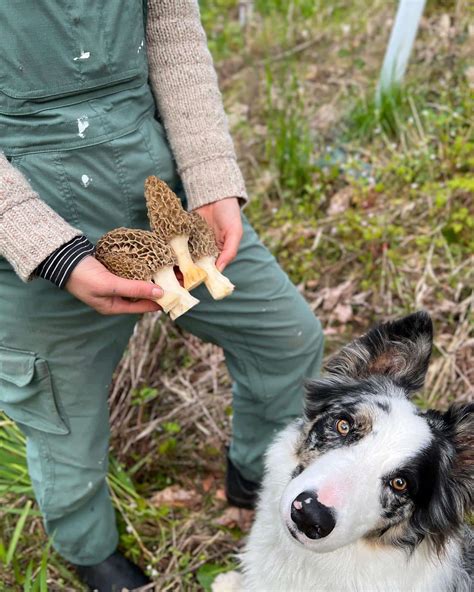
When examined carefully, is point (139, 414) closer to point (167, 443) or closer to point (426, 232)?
point (167, 443)

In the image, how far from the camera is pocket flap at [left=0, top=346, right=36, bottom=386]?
178 centimetres

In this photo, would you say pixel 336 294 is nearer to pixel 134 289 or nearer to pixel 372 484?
pixel 372 484

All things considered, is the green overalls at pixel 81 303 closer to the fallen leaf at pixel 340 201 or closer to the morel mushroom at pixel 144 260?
the morel mushroom at pixel 144 260

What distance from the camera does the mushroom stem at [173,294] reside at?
1677mm

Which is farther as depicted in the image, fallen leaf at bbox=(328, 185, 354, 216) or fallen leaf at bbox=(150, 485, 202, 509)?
fallen leaf at bbox=(328, 185, 354, 216)

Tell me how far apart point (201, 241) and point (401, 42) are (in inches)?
116

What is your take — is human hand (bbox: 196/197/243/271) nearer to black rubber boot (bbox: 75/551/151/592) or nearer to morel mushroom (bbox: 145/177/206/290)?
morel mushroom (bbox: 145/177/206/290)

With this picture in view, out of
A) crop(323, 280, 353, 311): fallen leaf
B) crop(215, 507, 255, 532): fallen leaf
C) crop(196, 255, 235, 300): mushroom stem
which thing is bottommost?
crop(215, 507, 255, 532): fallen leaf

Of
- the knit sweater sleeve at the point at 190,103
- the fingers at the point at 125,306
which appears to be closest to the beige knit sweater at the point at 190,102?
the knit sweater sleeve at the point at 190,103

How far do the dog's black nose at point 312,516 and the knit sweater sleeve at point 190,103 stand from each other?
38.7 inches

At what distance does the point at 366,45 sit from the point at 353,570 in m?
4.44

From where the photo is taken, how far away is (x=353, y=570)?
184 centimetres

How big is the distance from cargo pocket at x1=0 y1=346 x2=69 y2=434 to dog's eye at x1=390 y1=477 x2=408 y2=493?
1.09 metres

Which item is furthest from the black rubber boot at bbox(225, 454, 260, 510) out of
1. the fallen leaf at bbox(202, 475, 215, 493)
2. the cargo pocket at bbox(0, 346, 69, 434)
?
the cargo pocket at bbox(0, 346, 69, 434)
